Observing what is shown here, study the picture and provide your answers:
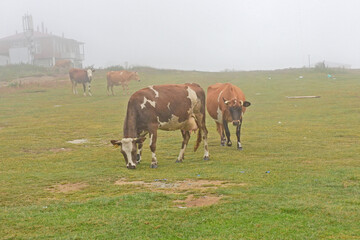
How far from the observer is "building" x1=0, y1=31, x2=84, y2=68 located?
8019 cm

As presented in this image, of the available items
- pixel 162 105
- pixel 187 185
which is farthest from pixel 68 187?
pixel 162 105

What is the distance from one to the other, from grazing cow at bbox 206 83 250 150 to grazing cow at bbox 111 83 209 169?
1195 mm

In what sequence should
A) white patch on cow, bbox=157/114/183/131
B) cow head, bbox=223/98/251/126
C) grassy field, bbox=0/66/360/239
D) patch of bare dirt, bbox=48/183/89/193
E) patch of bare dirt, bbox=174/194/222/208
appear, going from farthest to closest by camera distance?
cow head, bbox=223/98/251/126 → white patch on cow, bbox=157/114/183/131 → patch of bare dirt, bbox=48/183/89/193 → patch of bare dirt, bbox=174/194/222/208 → grassy field, bbox=0/66/360/239

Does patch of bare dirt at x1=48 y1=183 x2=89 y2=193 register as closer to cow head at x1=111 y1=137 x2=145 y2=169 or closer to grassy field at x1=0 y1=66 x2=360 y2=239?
grassy field at x1=0 y1=66 x2=360 y2=239

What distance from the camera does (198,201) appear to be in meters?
8.54

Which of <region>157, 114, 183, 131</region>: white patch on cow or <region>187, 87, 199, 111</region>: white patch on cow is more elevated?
<region>187, 87, 199, 111</region>: white patch on cow

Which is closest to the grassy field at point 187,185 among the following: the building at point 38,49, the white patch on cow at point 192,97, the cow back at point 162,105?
the cow back at point 162,105

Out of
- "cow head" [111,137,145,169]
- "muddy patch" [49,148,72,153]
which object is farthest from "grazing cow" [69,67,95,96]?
"cow head" [111,137,145,169]

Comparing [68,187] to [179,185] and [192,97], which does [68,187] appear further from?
[192,97]

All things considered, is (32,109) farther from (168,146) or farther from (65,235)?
(65,235)

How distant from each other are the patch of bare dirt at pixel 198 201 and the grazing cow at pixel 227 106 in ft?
19.3

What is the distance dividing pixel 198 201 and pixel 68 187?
11.3 feet

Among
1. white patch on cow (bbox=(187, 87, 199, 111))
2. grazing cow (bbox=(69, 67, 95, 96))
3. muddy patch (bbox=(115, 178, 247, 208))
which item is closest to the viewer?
muddy patch (bbox=(115, 178, 247, 208))

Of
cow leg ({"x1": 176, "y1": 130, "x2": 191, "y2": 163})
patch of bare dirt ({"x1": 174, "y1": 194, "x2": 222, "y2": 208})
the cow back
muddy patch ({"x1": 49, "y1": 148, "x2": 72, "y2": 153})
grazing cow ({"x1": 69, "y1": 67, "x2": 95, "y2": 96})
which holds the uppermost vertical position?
grazing cow ({"x1": 69, "y1": 67, "x2": 95, "y2": 96})
